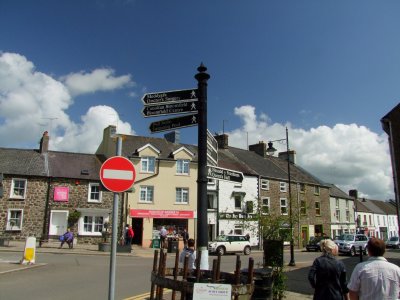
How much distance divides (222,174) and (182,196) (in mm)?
28932

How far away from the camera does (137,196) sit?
33750mm

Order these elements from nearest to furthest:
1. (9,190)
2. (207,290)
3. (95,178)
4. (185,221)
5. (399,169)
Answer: (207,290)
(399,169)
(9,190)
(95,178)
(185,221)

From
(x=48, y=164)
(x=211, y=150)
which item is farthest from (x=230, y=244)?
(x=211, y=150)

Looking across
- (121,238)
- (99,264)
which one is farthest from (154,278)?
(121,238)

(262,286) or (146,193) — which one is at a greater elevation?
(146,193)

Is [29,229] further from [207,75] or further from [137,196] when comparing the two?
[207,75]

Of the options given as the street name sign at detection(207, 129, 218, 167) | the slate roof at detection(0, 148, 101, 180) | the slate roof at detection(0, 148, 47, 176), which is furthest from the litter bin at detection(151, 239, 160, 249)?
the street name sign at detection(207, 129, 218, 167)

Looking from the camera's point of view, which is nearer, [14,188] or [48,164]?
[14,188]

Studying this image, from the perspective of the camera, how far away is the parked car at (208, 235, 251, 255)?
28525 mm

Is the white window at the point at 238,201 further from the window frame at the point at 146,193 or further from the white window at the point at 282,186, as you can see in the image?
the window frame at the point at 146,193

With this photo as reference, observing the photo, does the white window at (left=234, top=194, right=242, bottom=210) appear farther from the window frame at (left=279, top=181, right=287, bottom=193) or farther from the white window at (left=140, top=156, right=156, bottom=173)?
the white window at (left=140, top=156, right=156, bottom=173)

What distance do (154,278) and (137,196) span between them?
90.1 feet

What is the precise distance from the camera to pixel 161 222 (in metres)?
34.7

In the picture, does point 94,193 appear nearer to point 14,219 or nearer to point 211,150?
point 14,219
